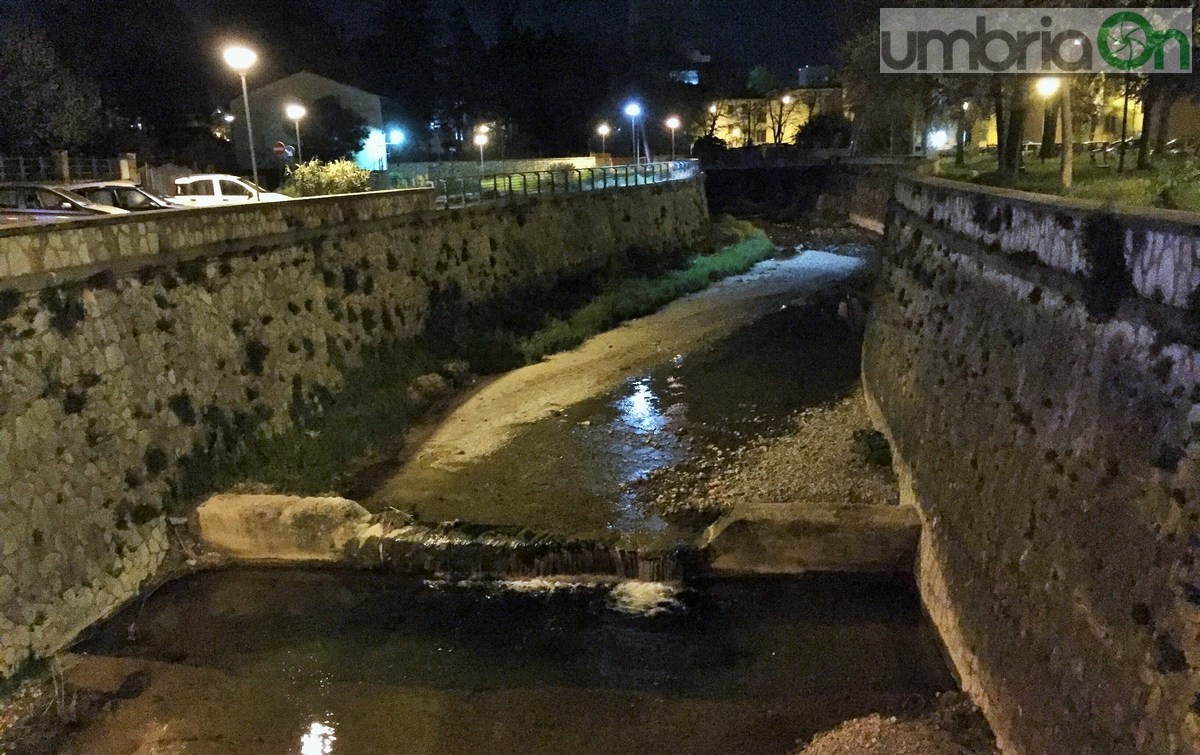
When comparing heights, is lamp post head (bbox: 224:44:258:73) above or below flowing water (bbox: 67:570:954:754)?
above

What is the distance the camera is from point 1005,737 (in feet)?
27.3

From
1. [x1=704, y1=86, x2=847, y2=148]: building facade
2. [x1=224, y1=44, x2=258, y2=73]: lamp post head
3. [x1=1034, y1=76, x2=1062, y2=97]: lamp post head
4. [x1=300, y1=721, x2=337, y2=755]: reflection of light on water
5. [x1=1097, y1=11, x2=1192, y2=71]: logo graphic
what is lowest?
[x1=300, y1=721, x2=337, y2=755]: reflection of light on water

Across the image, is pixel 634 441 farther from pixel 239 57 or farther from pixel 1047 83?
pixel 1047 83

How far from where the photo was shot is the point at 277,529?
13.4m

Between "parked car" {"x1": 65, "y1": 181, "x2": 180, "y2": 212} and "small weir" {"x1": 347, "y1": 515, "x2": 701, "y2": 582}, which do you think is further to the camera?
"parked car" {"x1": 65, "y1": 181, "x2": 180, "y2": 212}

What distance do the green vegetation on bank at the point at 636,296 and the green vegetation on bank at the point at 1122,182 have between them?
37.5ft

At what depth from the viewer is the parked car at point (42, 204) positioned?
683 inches

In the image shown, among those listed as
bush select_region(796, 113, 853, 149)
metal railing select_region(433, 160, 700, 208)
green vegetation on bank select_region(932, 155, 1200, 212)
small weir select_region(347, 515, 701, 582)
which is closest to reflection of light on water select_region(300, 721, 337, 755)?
small weir select_region(347, 515, 701, 582)

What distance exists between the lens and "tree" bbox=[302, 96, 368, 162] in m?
45.0

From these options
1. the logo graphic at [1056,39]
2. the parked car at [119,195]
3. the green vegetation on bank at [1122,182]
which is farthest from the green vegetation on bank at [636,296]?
the logo graphic at [1056,39]

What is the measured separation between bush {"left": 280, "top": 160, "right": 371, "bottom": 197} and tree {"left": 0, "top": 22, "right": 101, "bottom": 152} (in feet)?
38.6

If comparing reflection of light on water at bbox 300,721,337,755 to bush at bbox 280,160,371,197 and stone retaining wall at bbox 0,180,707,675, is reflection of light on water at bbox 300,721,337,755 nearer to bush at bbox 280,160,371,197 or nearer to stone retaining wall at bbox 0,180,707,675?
stone retaining wall at bbox 0,180,707,675

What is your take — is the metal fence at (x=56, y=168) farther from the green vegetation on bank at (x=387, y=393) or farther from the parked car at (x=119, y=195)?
the green vegetation on bank at (x=387, y=393)

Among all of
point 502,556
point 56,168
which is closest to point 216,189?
point 56,168
